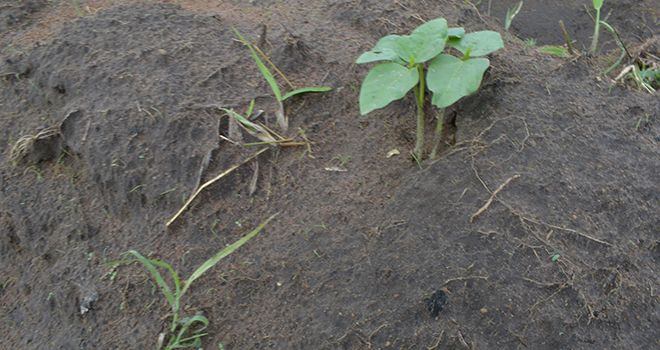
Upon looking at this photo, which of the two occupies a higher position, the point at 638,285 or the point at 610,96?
the point at 610,96

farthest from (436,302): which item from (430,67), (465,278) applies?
(430,67)

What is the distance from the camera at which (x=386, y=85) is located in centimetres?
143

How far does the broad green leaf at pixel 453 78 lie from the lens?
4.57 feet

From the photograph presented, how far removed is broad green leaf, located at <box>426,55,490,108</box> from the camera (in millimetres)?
1392

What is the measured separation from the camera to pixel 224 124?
1.76 meters

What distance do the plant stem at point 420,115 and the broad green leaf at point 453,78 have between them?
0.04 meters

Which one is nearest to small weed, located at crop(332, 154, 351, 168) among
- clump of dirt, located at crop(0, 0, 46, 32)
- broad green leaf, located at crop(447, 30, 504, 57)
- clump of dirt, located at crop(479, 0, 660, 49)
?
broad green leaf, located at crop(447, 30, 504, 57)

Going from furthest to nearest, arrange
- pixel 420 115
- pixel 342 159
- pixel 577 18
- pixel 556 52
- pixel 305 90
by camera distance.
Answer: pixel 577 18 < pixel 556 52 < pixel 305 90 < pixel 342 159 < pixel 420 115

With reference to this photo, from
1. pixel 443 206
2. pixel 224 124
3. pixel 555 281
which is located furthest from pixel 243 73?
pixel 555 281

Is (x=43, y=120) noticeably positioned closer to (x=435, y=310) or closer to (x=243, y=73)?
(x=243, y=73)

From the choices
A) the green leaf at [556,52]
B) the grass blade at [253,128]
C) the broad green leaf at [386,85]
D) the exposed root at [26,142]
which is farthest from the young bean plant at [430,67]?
the exposed root at [26,142]

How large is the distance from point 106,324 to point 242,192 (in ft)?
1.46

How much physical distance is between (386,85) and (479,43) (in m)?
0.24

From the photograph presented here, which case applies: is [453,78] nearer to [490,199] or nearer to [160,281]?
[490,199]
